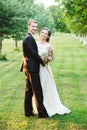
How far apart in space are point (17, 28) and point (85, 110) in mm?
18717

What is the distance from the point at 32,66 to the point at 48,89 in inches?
29.5

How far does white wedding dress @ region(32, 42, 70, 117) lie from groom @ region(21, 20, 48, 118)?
174mm

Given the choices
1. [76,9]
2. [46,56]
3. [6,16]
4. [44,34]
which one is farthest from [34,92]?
[6,16]

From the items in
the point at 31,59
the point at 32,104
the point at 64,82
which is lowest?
the point at 64,82

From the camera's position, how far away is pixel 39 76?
996 cm

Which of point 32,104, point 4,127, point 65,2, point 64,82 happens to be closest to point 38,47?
point 32,104

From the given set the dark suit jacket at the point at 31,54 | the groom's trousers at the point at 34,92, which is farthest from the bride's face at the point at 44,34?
the groom's trousers at the point at 34,92

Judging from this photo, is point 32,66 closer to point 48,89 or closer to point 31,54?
point 31,54

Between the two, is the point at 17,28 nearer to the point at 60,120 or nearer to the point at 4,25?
the point at 4,25

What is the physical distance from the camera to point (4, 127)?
921cm

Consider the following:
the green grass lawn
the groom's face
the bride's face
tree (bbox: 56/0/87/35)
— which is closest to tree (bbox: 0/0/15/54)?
tree (bbox: 56/0/87/35)

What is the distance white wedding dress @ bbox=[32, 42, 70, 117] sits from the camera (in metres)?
9.98

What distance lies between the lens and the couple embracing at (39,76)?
970 cm

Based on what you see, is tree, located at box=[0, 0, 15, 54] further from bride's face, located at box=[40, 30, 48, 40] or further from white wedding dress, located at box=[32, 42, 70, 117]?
bride's face, located at box=[40, 30, 48, 40]
